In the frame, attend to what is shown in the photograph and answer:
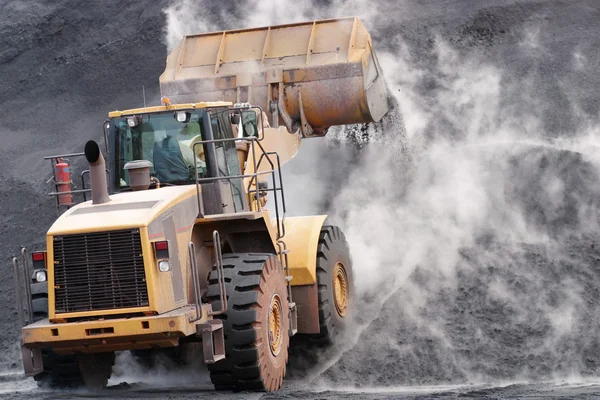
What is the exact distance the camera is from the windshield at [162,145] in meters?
Answer: 10.1

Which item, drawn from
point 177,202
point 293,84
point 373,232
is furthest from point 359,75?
point 177,202

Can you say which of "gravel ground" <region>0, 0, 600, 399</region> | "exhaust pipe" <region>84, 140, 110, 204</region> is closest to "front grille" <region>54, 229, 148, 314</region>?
"exhaust pipe" <region>84, 140, 110, 204</region>

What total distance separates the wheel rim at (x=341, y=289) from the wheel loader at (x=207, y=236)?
0.08ft

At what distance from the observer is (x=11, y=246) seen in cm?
1605

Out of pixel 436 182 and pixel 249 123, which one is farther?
pixel 436 182

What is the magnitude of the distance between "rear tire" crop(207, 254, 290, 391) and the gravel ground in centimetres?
39

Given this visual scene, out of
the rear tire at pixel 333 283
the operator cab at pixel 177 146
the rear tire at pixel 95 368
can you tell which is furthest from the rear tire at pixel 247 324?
the rear tire at pixel 333 283

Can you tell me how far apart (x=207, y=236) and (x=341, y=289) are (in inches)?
117

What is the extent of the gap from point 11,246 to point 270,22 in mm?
6490

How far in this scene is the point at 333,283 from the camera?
1202 centimetres

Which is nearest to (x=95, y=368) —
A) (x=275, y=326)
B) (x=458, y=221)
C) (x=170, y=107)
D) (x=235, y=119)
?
(x=275, y=326)

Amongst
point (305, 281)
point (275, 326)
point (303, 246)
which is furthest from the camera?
point (303, 246)

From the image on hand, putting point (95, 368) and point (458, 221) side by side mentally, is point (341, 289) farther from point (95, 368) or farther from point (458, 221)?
point (95, 368)

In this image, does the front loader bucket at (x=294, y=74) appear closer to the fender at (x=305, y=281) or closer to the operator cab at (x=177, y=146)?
the fender at (x=305, y=281)
